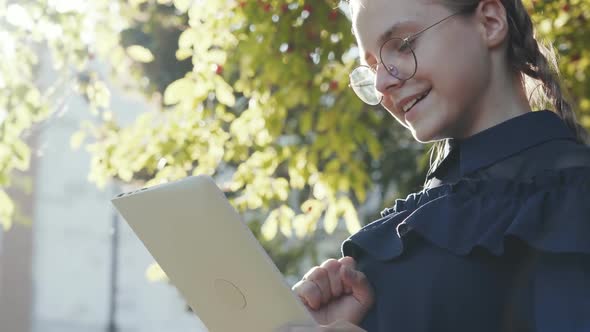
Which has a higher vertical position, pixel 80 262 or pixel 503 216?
pixel 80 262

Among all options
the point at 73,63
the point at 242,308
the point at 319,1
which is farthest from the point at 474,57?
the point at 73,63

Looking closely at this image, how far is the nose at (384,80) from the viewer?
152cm

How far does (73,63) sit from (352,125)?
4.81 ft

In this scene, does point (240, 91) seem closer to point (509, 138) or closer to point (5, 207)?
point (5, 207)

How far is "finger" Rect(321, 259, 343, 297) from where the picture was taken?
155 cm

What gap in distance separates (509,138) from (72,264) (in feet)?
67.3

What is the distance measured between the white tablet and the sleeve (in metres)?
0.30

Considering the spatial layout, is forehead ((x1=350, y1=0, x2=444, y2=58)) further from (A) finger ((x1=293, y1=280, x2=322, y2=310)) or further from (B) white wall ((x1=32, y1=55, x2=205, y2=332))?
A: (B) white wall ((x1=32, y1=55, x2=205, y2=332))

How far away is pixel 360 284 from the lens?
4.95 feet

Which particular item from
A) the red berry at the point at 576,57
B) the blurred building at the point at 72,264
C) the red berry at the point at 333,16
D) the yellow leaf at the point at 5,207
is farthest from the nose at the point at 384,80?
the blurred building at the point at 72,264

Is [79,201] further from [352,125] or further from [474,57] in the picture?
[474,57]

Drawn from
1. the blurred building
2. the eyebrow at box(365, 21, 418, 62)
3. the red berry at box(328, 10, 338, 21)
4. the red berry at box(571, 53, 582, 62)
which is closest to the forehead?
the eyebrow at box(365, 21, 418, 62)

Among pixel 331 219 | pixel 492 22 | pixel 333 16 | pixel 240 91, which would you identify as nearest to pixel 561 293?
pixel 492 22

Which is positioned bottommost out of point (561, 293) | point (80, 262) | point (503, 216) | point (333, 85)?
point (561, 293)
